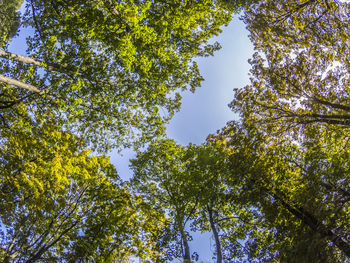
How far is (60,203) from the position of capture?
23.0ft

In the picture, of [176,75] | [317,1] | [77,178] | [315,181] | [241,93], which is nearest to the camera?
[315,181]

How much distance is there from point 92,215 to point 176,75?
628cm

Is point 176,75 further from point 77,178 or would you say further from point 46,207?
point 46,207

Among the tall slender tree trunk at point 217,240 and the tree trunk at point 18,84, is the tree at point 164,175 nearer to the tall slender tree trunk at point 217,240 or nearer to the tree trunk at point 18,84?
the tall slender tree trunk at point 217,240

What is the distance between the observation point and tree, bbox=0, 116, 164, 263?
21.5 feet

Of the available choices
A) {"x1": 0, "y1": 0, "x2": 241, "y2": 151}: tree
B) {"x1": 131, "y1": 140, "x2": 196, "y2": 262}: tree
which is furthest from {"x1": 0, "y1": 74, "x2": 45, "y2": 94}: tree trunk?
{"x1": 131, "y1": 140, "x2": 196, "y2": 262}: tree

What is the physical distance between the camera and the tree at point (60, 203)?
21.5 ft

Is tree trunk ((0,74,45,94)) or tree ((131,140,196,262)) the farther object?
tree ((131,140,196,262))

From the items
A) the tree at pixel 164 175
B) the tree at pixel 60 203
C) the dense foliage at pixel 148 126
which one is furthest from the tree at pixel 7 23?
the tree at pixel 164 175

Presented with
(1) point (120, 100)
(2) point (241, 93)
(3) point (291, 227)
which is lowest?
(3) point (291, 227)

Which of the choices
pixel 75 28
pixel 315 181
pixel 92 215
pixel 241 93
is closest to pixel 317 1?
pixel 241 93

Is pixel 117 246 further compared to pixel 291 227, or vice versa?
pixel 117 246

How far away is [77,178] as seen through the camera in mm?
7695

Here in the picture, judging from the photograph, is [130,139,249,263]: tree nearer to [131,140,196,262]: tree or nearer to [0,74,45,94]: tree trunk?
[131,140,196,262]: tree
